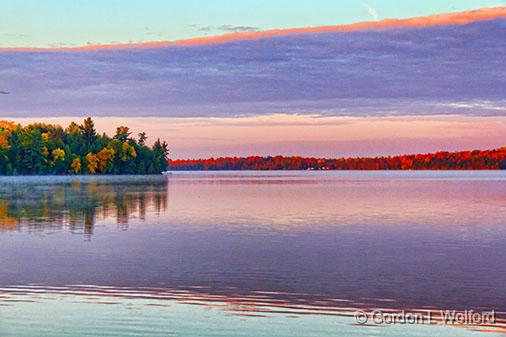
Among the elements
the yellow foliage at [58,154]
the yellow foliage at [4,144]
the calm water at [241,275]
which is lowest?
the calm water at [241,275]

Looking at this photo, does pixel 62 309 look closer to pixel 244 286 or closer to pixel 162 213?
pixel 244 286

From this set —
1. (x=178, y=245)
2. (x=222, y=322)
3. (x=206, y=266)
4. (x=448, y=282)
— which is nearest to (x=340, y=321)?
(x=222, y=322)

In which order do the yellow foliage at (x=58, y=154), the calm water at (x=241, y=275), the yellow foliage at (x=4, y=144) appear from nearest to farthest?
the calm water at (x=241, y=275)
the yellow foliage at (x=4, y=144)
the yellow foliage at (x=58, y=154)

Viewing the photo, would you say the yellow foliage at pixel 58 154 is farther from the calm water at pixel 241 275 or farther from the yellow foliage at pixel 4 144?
the calm water at pixel 241 275

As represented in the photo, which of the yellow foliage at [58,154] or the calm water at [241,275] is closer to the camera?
the calm water at [241,275]

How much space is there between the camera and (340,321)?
15930 mm

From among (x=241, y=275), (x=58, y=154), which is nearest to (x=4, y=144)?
(x=58, y=154)

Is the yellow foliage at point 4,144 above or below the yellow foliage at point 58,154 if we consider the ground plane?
above

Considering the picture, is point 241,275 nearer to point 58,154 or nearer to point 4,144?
point 4,144

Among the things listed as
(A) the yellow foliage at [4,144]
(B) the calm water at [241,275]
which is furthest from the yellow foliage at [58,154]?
(B) the calm water at [241,275]

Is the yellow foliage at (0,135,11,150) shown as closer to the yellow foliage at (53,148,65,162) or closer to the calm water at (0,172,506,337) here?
the yellow foliage at (53,148,65,162)

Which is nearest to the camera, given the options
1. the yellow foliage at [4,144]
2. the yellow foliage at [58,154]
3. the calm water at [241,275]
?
the calm water at [241,275]

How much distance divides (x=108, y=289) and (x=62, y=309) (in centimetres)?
242

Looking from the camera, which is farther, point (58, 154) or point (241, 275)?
point (58, 154)
